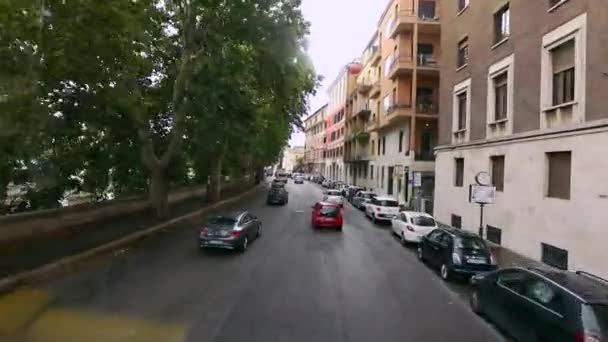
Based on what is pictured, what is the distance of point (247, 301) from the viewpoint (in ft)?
33.8

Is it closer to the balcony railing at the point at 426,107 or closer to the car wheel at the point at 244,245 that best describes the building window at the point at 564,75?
the car wheel at the point at 244,245

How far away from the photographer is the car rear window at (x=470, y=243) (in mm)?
13836

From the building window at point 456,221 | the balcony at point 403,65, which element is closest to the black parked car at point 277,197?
the balcony at point 403,65

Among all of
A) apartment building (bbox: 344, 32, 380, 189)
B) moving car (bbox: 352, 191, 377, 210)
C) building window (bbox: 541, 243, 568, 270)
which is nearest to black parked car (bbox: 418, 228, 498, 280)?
building window (bbox: 541, 243, 568, 270)

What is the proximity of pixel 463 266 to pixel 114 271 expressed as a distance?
921 centimetres

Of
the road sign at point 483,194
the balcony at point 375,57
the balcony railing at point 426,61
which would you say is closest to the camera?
the road sign at point 483,194

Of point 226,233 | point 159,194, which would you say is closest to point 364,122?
point 159,194

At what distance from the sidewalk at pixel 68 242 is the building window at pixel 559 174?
14.7 m

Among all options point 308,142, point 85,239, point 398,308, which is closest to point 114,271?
point 85,239

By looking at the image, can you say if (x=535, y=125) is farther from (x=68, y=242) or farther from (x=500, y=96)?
(x=68, y=242)

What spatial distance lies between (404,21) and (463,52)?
1202 centimetres

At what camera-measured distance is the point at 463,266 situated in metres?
13.3

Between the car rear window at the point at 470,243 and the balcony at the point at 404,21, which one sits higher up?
the balcony at the point at 404,21

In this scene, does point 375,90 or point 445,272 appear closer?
point 445,272
